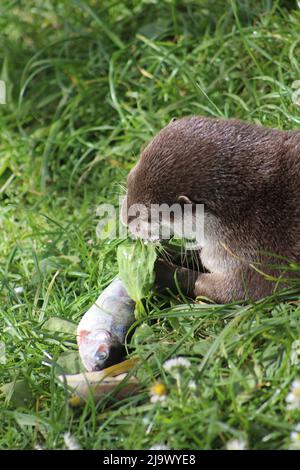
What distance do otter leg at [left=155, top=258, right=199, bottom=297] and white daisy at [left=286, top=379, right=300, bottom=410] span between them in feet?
2.46

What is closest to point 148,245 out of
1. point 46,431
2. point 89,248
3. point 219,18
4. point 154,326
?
point 154,326

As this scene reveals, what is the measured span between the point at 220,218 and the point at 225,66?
1.37 meters

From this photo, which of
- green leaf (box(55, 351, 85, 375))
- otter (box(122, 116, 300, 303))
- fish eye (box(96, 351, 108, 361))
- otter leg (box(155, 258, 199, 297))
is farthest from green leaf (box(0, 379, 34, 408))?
otter (box(122, 116, 300, 303))

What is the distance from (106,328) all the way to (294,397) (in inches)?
31.7

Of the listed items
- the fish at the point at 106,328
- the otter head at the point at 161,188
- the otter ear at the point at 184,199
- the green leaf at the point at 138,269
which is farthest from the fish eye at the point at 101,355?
the otter ear at the point at 184,199

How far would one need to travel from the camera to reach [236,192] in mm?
2688

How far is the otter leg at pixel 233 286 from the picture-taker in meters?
2.72

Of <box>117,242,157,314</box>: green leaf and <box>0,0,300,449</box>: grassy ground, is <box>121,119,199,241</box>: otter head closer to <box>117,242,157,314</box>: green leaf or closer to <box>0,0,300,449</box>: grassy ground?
<box>117,242,157,314</box>: green leaf

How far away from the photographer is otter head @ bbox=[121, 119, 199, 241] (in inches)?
107

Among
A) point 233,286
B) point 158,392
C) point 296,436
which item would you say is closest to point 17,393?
point 158,392

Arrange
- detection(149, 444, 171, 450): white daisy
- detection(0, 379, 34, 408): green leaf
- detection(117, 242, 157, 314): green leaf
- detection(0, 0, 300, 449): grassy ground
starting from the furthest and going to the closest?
1. detection(117, 242, 157, 314): green leaf
2. detection(0, 379, 34, 408): green leaf
3. detection(0, 0, 300, 449): grassy ground
4. detection(149, 444, 171, 450): white daisy

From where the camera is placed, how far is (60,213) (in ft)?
12.4

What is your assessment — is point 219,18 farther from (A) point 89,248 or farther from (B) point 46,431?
(B) point 46,431

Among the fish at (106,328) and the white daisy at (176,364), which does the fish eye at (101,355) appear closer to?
the fish at (106,328)
